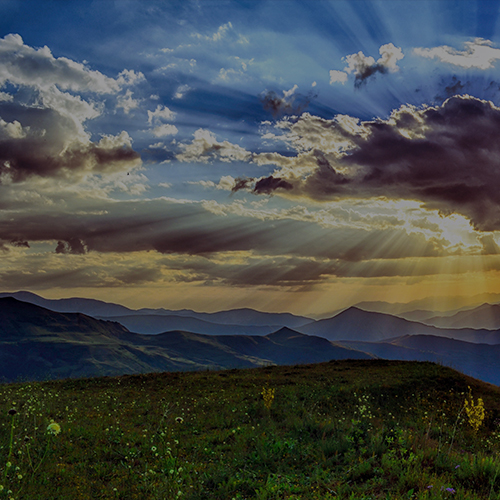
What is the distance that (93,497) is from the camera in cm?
870

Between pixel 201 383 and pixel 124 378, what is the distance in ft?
21.3

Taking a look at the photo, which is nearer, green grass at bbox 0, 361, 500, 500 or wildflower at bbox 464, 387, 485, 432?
green grass at bbox 0, 361, 500, 500

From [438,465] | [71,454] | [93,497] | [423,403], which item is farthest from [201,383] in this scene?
[438,465]

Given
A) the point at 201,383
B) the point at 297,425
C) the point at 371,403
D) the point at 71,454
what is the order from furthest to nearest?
the point at 201,383, the point at 371,403, the point at 297,425, the point at 71,454

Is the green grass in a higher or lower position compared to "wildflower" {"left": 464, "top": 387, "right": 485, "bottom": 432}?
lower

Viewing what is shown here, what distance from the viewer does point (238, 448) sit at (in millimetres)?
11648

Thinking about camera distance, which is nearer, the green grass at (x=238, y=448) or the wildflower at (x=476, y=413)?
the green grass at (x=238, y=448)

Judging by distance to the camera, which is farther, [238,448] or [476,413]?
[476,413]

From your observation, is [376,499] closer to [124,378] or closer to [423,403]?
[423,403]

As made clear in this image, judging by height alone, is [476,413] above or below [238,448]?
above

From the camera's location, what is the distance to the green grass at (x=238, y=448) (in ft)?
26.5

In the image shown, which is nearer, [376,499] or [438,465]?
[376,499]

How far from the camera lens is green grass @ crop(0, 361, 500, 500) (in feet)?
26.5

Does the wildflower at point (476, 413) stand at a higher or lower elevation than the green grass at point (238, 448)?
higher
